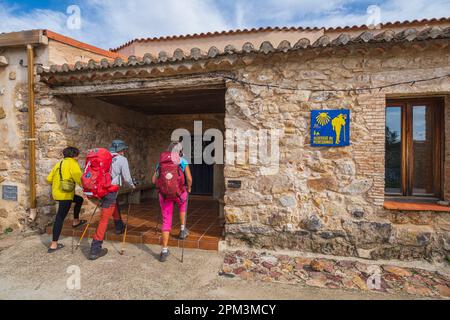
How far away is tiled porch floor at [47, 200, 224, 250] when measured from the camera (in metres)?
3.76

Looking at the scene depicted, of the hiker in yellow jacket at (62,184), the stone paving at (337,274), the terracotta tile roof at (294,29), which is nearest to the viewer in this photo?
the stone paving at (337,274)

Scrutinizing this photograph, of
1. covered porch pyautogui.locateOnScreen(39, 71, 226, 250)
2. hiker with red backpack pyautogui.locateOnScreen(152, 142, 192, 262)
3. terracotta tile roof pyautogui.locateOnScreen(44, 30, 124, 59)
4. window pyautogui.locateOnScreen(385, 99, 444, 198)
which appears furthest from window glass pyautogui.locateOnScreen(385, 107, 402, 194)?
terracotta tile roof pyautogui.locateOnScreen(44, 30, 124, 59)

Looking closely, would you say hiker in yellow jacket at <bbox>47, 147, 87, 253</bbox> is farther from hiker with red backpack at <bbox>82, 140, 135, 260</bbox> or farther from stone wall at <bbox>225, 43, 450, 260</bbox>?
stone wall at <bbox>225, 43, 450, 260</bbox>

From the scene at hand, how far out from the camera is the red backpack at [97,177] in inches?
129

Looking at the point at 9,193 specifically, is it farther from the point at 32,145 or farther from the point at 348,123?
the point at 348,123

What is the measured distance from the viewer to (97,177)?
10.8ft

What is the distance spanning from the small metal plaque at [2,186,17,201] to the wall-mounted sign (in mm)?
5637

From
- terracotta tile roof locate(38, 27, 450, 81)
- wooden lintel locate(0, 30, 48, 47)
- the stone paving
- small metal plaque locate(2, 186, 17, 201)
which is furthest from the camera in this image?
small metal plaque locate(2, 186, 17, 201)

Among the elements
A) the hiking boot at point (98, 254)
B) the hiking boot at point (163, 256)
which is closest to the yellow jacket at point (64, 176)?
the hiking boot at point (98, 254)

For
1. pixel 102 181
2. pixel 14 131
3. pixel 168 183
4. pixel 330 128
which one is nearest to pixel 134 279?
pixel 168 183

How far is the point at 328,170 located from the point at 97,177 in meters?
3.36

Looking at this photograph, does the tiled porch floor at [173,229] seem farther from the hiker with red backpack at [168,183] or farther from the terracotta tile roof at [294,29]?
the terracotta tile roof at [294,29]

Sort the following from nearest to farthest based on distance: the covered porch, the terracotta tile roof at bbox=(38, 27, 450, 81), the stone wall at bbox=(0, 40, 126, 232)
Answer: the terracotta tile roof at bbox=(38, 27, 450, 81)
the covered porch
the stone wall at bbox=(0, 40, 126, 232)

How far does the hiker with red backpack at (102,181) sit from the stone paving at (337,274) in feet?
6.12
